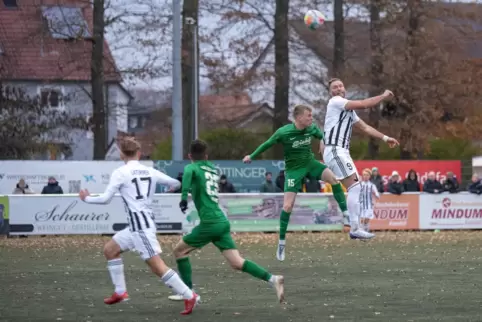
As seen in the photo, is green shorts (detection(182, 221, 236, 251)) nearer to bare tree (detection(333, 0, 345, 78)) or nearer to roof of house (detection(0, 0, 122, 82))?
roof of house (detection(0, 0, 122, 82))

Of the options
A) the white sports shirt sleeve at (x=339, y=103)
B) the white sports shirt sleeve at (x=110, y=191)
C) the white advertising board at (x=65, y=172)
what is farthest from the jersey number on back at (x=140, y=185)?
the white advertising board at (x=65, y=172)

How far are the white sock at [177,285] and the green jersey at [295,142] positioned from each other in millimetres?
4501

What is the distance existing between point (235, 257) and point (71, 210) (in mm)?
17416

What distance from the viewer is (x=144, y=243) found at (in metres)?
10.8

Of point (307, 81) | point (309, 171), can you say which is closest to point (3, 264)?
point (309, 171)

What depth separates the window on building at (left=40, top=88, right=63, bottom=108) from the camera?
135ft

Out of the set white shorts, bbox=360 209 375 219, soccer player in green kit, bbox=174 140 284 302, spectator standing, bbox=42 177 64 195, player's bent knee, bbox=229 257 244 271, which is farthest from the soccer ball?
spectator standing, bbox=42 177 64 195

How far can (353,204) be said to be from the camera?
648 inches

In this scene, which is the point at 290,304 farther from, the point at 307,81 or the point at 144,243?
the point at 307,81

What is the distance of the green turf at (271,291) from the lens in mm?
10445

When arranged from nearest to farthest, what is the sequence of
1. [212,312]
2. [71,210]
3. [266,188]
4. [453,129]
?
1. [212,312]
2. [71,210]
3. [266,188]
4. [453,129]

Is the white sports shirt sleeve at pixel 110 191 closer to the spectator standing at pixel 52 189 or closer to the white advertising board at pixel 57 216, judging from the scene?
the white advertising board at pixel 57 216

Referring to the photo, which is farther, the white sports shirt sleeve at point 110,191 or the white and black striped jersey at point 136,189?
the white and black striped jersey at point 136,189

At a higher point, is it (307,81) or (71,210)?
(307,81)
